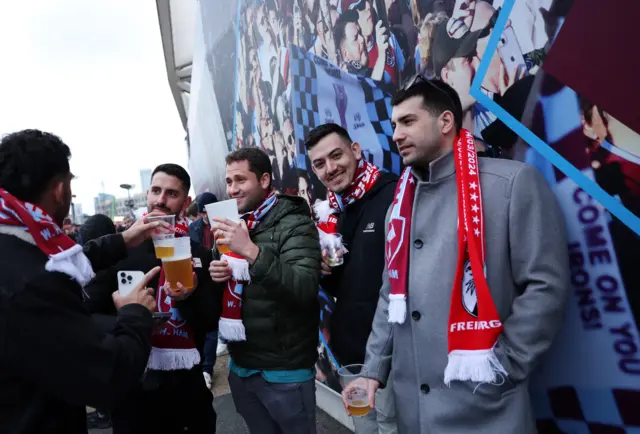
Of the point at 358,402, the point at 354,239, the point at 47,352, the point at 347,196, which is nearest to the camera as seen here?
the point at 47,352

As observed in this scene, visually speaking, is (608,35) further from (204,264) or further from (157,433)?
(157,433)

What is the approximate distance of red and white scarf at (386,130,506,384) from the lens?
4.17 ft

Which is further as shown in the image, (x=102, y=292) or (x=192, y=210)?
(x=192, y=210)

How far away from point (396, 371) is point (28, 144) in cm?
159

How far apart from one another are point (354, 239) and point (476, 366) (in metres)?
0.94

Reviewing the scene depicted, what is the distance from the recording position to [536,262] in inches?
49.9

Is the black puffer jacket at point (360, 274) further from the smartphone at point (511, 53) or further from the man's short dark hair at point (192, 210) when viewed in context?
the man's short dark hair at point (192, 210)

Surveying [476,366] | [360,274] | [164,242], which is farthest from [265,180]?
[476,366]

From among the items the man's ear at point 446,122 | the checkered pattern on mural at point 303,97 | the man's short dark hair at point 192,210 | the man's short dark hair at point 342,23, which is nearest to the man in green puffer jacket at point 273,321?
the man's ear at point 446,122

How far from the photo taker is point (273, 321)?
6.65 feet

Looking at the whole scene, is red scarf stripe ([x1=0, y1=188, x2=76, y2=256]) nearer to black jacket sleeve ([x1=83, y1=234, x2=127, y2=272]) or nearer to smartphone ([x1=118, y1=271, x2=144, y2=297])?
smartphone ([x1=118, y1=271, x2=144, y2=297])

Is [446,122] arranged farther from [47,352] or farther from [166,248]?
[47,352]

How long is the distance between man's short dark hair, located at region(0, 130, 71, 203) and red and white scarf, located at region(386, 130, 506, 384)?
4.38 ft

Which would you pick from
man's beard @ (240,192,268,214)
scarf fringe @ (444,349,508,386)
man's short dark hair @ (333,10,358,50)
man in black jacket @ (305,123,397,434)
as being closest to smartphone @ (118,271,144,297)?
man's beard @ (240,192,268,214)
